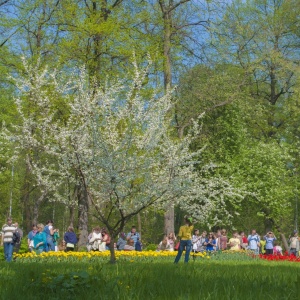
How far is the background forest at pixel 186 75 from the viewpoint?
26.1 meters

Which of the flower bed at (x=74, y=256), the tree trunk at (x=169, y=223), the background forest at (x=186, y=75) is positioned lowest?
the flower bed at (x=74, y=256)

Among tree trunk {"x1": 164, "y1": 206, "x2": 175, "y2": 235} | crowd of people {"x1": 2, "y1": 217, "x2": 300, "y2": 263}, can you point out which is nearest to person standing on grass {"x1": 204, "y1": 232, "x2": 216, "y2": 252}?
crowd of people {"x1": 2, "y1": 217, "x2": 300, "y2": 263}

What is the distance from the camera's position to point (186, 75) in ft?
108

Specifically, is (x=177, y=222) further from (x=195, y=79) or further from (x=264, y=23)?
(x=195, y=79)

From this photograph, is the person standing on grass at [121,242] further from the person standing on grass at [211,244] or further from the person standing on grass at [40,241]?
the person standing on grass at [211,244]

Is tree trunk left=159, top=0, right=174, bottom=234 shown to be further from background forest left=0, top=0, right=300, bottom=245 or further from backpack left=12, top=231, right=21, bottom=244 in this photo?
backpack left=12, top=231, right=21, bottom=244

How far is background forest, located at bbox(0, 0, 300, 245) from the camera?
26.1 metres

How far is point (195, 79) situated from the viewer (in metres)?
33.3

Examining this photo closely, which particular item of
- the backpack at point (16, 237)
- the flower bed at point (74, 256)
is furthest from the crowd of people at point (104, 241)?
the flower bed at point (74, 256)

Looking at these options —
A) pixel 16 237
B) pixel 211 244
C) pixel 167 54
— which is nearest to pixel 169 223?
pixel 211 244

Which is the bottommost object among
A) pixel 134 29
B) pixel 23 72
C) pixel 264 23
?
pixel 23 72

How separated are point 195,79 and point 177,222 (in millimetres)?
33681

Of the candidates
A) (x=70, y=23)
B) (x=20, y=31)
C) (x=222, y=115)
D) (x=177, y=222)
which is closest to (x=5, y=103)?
(x=20, y=31)

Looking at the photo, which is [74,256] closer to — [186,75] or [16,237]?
[16,237]
